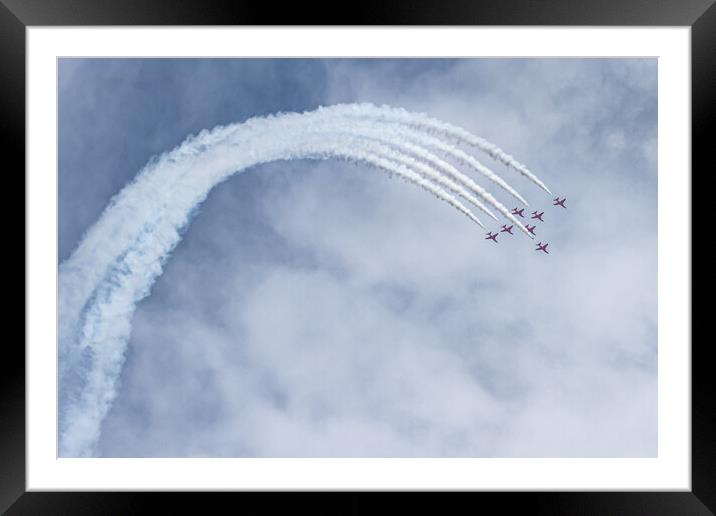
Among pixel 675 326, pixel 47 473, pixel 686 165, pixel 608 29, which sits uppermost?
pixel 608 29

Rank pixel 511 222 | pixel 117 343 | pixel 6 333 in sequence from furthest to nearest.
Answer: pixel 511 222
pixel 117 343
pixel 6 333

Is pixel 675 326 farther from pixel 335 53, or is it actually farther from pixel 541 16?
pixel 335 53

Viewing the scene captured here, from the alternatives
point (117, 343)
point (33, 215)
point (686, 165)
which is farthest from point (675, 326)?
point (117, 343)

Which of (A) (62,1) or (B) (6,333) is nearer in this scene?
(A) (62,1)

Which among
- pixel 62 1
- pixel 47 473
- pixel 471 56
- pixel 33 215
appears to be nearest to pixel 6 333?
pixel 33 215

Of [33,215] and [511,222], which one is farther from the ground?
[511,222]

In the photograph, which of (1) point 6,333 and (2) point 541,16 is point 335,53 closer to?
(2) point 541,16

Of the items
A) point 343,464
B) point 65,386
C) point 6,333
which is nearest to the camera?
point 6,333
